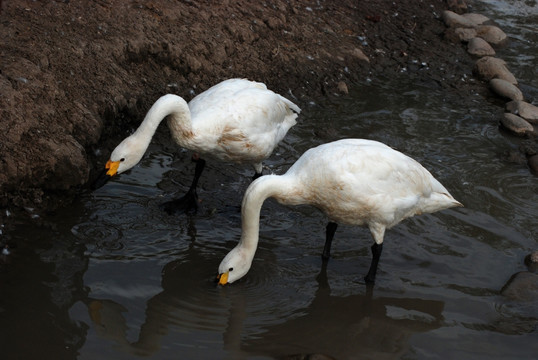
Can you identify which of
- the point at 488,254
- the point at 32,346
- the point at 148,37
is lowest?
the point at 488,254

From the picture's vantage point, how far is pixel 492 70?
1107 centimetres

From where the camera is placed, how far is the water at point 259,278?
17.3ft

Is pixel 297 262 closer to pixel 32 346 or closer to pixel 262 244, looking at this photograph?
pixel 262 244

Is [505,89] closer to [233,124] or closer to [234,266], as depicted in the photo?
[233,124]

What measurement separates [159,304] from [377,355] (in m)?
1.73

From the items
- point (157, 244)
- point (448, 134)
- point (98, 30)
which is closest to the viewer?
point (157, 244)

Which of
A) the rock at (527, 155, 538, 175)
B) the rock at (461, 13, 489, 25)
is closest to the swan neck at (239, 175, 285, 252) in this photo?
the rock at (527, 155, 538, 175)

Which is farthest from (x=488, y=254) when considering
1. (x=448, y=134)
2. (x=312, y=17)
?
(x=312, y=17)

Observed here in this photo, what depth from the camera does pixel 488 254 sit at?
22.5 feet

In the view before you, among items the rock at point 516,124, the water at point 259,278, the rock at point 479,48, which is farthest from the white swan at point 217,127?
the rock at point 479,48

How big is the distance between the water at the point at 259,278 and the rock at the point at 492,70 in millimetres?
2835

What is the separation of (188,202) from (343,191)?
6.39 feet

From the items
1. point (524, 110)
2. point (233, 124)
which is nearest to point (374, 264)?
point (233, 124)

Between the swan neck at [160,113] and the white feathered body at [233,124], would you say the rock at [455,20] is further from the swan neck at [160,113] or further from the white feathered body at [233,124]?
the swan neck at [160,113]
